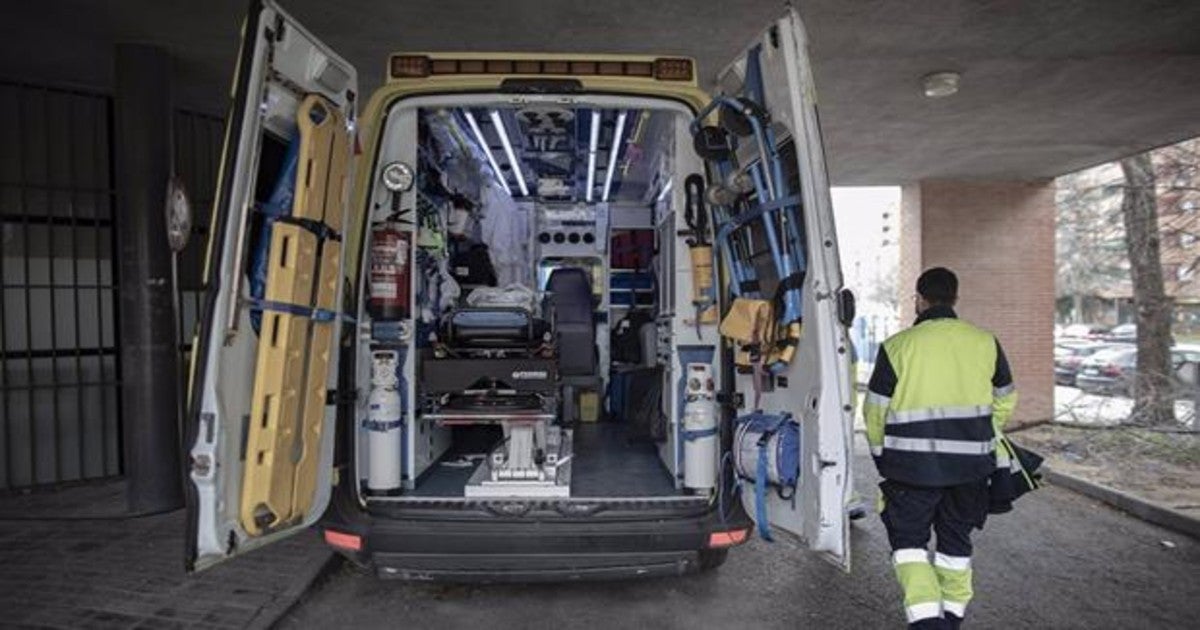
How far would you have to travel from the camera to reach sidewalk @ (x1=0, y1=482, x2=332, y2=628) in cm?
329

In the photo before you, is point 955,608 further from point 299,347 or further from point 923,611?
point 299,347

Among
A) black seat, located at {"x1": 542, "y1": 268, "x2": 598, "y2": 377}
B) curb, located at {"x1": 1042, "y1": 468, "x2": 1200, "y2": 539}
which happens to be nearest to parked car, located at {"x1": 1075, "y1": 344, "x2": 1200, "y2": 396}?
curb, located at {"x1": 1042, "y1": 468, "x2": 1200, "y2": 539}

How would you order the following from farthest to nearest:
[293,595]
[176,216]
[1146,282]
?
[1146,282] → [176,216] → [293,595]

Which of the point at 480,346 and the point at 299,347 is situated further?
the point at 480,346

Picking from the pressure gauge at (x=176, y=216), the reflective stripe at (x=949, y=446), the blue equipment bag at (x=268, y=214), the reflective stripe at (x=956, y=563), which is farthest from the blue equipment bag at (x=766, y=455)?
the pressure gauge at (x=176, y=216)

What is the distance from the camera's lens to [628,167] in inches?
253

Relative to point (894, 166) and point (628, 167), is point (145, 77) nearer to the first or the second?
point (628, 167)

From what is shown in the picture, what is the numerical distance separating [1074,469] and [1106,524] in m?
1.73

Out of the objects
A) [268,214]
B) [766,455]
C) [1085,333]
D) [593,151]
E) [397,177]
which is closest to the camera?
[268,214]

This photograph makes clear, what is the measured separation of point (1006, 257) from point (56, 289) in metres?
10.4

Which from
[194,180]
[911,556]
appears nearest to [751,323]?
[911,556]

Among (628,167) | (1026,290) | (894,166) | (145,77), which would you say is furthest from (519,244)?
(1026,290)

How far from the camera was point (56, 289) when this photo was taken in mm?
5707

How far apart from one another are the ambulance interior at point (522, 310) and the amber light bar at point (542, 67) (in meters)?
0.14
